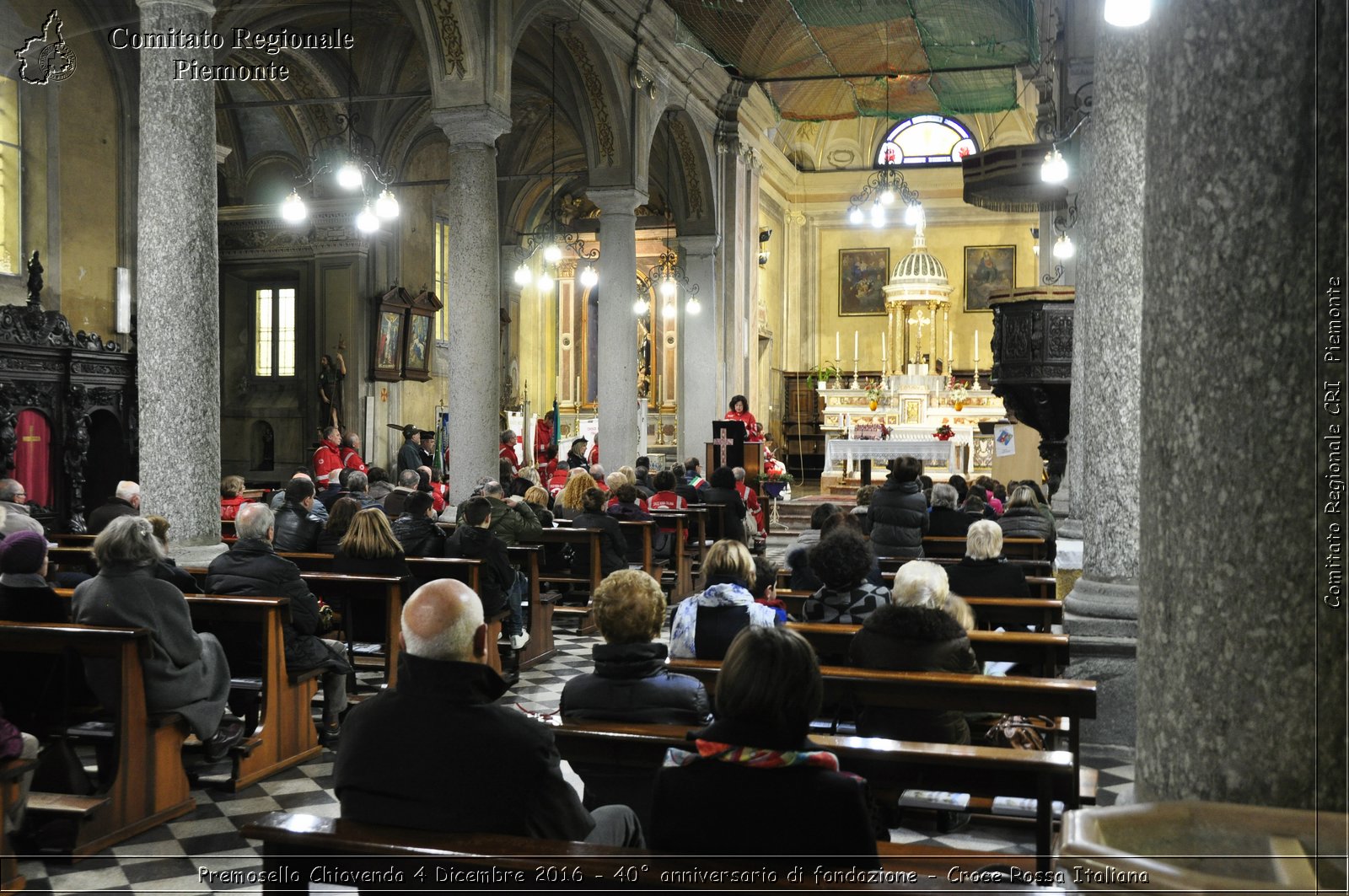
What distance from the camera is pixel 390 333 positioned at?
18.0 metres

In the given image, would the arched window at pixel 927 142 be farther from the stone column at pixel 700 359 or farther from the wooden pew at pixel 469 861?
the wooden pew at pixel 469 861

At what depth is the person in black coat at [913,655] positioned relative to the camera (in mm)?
3998

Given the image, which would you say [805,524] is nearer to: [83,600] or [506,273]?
[506,273]

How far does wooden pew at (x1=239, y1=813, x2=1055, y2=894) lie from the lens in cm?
219

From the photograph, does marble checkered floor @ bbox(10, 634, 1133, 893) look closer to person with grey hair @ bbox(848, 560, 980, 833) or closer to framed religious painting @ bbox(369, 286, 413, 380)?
person with grey hair @ bbox(848, 560, 980, 833)

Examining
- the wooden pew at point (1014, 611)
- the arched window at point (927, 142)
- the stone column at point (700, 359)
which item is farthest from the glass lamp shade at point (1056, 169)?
the arched window at point (927, 142)

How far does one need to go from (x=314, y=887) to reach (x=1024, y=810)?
2.35 metres

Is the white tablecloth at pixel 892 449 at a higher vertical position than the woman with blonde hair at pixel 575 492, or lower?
higher

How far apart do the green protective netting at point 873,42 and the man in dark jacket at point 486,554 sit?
34.4 feet

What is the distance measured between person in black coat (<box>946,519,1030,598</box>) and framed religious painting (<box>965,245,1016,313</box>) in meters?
21.9

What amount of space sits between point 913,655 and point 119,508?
17.1 ft

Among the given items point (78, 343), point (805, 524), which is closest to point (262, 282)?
point (78, 343)

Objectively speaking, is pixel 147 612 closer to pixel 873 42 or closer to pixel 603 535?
pixel 603 535

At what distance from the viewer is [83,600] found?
470 centimetres
